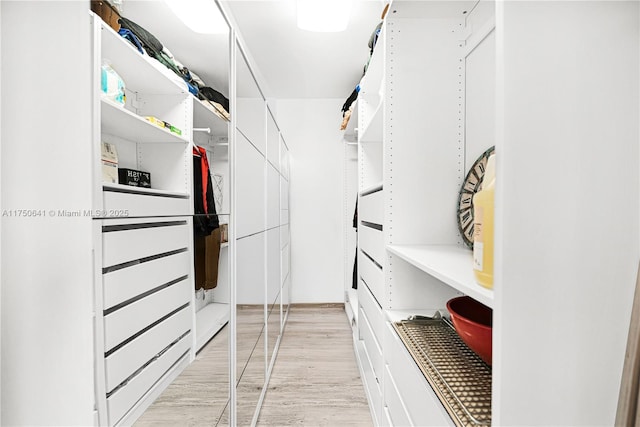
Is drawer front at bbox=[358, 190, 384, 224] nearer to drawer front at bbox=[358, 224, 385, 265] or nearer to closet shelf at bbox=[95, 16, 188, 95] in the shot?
drawer front at bbox=[358, 224, 385, 265]

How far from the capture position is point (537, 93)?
1.83ft

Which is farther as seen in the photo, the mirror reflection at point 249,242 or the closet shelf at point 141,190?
the mirror reflection at point 249,242

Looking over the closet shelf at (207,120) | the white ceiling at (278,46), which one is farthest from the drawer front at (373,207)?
the white ceiling at (278,46)

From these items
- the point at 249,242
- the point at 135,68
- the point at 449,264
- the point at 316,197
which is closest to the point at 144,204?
the point at 135,68

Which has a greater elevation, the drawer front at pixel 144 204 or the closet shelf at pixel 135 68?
the closet shelf at pixel 135 68

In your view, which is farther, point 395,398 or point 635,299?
point 395,398

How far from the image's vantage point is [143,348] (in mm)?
849

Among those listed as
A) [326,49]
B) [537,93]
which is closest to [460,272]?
[537,93]

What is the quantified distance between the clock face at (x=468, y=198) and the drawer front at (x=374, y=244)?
1.08 feet

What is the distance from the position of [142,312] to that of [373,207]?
117 cm

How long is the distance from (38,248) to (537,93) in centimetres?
90

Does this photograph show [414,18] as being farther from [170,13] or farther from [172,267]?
[172,267]

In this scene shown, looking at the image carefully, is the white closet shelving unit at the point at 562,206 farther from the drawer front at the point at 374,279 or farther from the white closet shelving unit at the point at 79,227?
the drawer front at the point at 374,279

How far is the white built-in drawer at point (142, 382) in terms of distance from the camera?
2.40 feet
